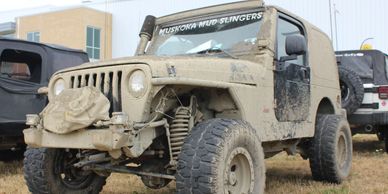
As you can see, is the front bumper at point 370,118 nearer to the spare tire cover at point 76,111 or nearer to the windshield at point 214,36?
the windshield at point 214,36

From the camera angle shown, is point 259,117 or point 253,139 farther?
point 259,117

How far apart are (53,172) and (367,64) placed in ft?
24.0

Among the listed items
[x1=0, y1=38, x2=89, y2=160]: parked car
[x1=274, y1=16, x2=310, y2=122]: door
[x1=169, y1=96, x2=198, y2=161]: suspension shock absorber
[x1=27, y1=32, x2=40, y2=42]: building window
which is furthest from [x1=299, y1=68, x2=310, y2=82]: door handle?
[x1=27, y1=32, x2=40, y2=42]: building window

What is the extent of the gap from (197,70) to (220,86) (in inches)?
9.1

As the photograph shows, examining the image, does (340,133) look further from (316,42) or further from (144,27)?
(144,27)

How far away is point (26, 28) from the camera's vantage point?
102 ft

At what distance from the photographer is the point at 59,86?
4.46 meters

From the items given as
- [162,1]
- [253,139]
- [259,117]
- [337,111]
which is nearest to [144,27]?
[259,117]

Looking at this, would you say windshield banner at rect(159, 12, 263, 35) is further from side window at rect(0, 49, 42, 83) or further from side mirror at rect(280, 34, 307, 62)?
side window at rect(0, 49, 42, 83)

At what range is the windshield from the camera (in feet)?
17.0

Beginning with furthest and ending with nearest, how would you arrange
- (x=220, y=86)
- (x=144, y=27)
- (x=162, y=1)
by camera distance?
(x=162, y=1)
(x=144, y=27)
(x=220, y=86)

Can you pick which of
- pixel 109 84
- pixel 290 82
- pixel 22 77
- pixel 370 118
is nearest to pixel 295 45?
pixel 290 82

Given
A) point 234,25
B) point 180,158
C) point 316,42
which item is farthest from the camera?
point 316,42

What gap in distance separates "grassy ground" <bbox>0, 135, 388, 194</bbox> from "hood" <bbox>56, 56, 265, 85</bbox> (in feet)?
5.46
